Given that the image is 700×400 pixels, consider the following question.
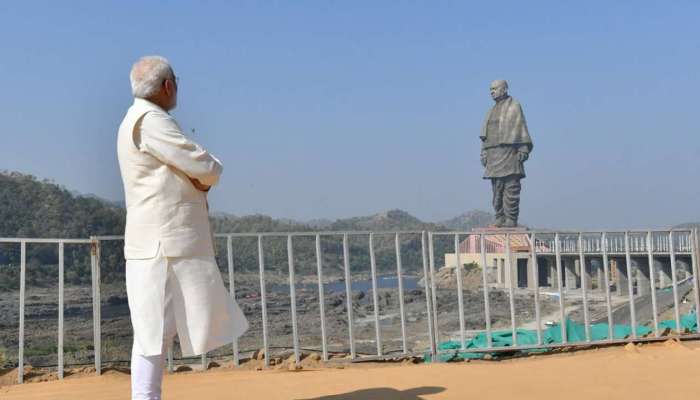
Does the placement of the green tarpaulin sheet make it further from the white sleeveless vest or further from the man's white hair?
the man's white hair

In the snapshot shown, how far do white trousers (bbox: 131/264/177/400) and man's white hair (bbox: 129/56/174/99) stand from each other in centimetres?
68

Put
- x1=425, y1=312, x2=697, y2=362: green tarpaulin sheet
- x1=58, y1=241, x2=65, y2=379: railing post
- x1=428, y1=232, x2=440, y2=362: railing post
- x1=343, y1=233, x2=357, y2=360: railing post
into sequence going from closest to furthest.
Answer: x1=58, y1=241, x2=65, y2=379: railing post < x1=343, y1=233, x2=357, y2=360: railing post < x1=428, y1=232, x2=440, y2=362: railing post < x1=425, y1=312, x2=697, y2=362: green tarpaulin sheet

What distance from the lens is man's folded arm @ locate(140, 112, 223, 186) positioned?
2.22 metres

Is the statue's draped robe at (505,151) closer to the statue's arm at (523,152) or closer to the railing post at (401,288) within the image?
the statue's arm at (523,152)

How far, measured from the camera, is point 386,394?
10.6ft

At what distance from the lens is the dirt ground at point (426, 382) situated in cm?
324

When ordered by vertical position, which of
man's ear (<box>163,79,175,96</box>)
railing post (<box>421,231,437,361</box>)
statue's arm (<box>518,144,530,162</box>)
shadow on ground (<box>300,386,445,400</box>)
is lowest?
shadow on ground (<box>300,386,445,400</box>)

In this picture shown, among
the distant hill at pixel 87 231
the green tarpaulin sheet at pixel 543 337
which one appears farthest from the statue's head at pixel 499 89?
the green tarpaulin sheet at pixel 543 337

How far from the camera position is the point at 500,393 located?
323 centimetres

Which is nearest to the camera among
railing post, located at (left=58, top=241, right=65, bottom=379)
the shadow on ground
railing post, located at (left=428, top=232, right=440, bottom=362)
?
the shadow on ground

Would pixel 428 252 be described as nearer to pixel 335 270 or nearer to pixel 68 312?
pixel 335 270

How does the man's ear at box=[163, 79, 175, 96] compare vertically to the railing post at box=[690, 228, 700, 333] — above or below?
above

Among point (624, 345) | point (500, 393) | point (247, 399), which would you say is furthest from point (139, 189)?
point (624, 345)

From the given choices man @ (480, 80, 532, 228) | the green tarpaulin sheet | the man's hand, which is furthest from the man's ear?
man @ (480, 80, 532, 228)
